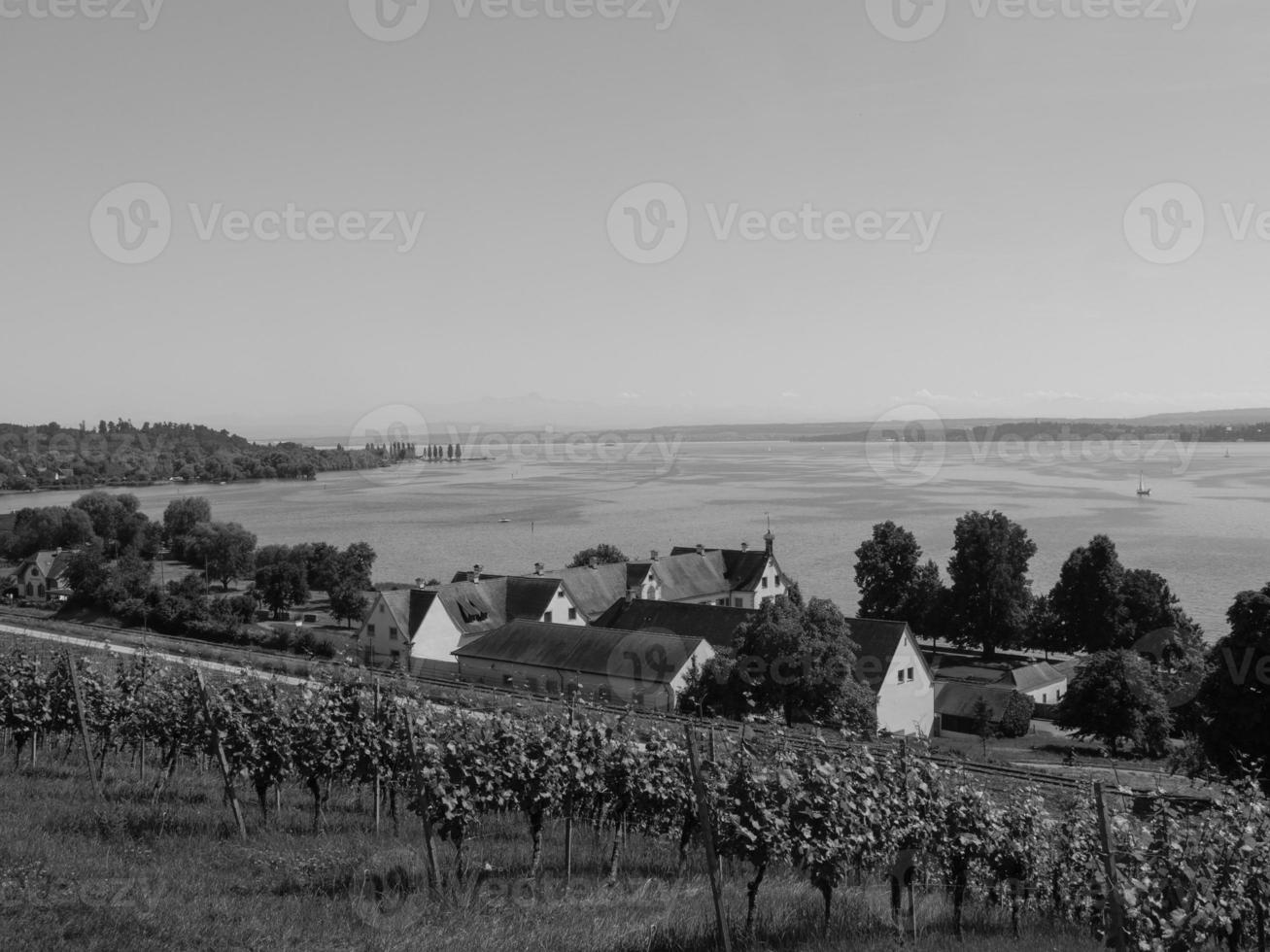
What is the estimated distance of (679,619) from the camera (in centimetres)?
3881

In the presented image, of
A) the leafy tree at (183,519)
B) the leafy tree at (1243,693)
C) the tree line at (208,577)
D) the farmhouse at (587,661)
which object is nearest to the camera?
the leafy tree at (1243,693)

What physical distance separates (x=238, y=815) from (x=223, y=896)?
359 centimetres

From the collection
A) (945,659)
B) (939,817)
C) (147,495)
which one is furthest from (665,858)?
(147,495)

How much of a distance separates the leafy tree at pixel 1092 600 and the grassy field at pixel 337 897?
4070 cm

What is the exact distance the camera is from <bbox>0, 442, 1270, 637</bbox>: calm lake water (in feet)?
237

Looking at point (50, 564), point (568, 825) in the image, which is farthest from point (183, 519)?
point (568, 825)

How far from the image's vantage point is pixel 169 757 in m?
16.0

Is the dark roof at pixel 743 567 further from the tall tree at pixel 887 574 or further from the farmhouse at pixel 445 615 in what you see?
the farmhouse at pixel 445 615

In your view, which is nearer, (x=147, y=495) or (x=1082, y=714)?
(x=1082, y=714)

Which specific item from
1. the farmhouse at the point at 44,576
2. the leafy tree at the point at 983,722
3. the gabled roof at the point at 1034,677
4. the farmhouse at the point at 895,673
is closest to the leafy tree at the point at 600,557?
the gabled roof at the point at 1034,677

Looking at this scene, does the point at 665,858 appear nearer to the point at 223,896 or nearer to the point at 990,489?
the point at 223,896

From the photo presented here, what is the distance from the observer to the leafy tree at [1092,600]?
48031 millimetres

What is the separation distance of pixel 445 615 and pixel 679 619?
33.6ft

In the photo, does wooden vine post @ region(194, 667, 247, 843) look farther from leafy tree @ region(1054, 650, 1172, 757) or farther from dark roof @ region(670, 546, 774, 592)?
dark roof @ region(670, 546, 774, 592)
